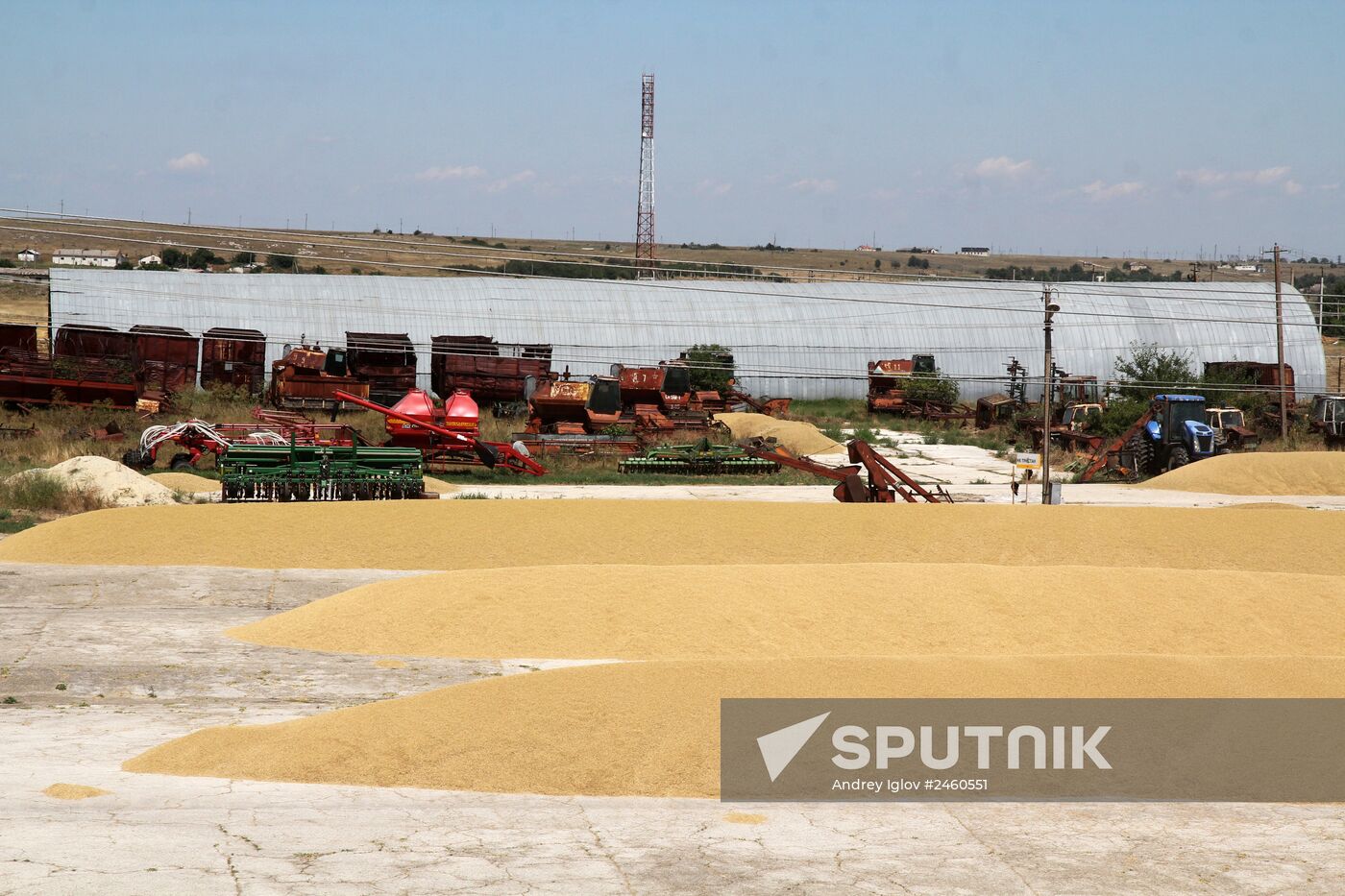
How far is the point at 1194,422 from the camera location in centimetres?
4138

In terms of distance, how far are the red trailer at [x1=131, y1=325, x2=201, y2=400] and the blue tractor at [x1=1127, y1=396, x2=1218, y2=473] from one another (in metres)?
33.5

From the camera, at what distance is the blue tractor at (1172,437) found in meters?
41.0

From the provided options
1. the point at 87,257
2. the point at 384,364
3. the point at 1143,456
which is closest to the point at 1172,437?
the point at 1143,456

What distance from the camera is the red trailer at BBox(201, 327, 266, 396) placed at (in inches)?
1912

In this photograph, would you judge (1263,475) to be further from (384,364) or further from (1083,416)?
(384,364)

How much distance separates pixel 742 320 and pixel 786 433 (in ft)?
56.9

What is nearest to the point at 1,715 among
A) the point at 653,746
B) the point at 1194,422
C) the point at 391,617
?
the point at 391,617

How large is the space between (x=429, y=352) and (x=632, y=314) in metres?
11.5

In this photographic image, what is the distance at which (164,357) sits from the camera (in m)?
47.7

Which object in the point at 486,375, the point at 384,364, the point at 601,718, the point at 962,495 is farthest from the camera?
the point at 384,364

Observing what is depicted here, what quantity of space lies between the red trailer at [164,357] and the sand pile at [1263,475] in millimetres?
33784

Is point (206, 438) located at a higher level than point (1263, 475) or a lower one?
higher

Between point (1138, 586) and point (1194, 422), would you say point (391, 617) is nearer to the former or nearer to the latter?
point (1138, 586)

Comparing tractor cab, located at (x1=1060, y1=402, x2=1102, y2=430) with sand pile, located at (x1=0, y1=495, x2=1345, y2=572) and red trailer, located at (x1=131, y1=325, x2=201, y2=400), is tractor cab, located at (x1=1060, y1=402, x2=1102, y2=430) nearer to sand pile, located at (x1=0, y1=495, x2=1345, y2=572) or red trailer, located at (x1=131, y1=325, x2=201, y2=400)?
sand pile, located at (x1=0, y1=495, x2=1345, y2=572)
